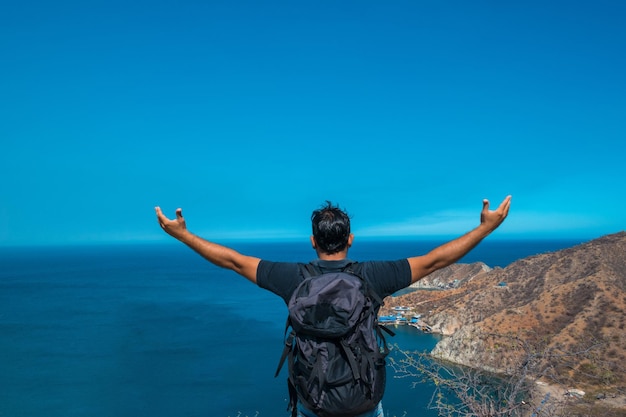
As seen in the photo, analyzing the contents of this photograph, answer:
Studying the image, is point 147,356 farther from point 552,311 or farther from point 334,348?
point 334,348

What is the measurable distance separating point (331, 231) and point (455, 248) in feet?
2.21

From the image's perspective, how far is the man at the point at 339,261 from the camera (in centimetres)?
271

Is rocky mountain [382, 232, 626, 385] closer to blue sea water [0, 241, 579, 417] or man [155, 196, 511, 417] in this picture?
blue sea water [0, 241, 579, 417]

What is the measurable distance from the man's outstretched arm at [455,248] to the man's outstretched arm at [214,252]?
87 cm

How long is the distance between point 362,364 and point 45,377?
5317cm

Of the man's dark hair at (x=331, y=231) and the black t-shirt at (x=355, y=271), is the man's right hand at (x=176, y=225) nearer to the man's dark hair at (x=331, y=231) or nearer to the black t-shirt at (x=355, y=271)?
the black t-shirt at (x=355, y=271)

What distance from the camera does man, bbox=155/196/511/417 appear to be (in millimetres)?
2707

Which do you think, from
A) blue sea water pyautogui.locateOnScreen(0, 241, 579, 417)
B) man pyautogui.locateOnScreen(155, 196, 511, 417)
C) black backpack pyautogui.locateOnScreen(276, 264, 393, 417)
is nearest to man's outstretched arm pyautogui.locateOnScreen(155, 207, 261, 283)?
man pyautogui.locateOnScreen(155, 196, 511, 417)

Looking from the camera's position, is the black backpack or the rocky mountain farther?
the rocky mountain

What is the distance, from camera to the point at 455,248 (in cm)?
272

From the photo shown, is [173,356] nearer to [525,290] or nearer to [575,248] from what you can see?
[525,290]

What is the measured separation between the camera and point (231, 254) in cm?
281

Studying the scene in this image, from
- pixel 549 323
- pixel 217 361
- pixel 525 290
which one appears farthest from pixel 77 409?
pixel 525 290

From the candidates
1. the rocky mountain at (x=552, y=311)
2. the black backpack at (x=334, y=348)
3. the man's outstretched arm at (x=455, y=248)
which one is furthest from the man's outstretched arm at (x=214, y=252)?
the rocky mountain at (x=552, y=311)
